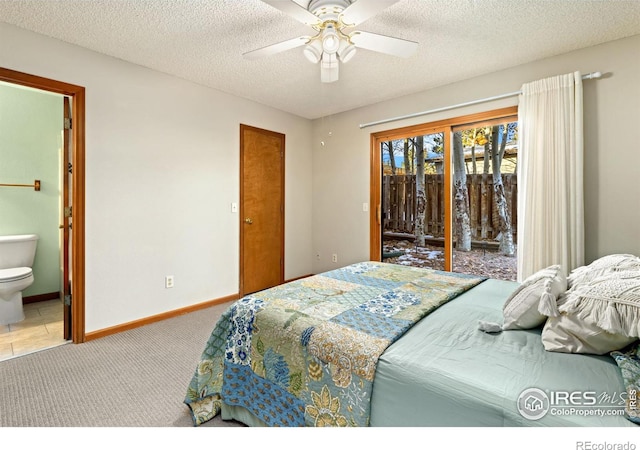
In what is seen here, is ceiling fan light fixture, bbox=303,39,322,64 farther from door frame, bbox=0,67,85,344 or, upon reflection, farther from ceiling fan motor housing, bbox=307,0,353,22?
door frame, bbox=0,67,85,344

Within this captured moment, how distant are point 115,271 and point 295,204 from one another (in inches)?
92.5

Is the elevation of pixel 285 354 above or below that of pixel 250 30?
below

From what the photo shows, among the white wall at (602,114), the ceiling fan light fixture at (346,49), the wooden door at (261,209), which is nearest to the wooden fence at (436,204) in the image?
the white wall at (602,114)

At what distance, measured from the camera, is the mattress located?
34.5 inches

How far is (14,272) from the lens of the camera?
304 centimetres

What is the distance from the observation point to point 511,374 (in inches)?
39.8

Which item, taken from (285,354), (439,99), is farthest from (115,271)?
(439,99)

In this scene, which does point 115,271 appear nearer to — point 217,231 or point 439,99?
point 217,231

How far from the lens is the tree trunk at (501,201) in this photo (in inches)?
127

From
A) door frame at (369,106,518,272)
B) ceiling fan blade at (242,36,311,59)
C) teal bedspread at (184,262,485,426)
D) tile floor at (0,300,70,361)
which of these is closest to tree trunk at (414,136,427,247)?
door frame at (369,106,518,272)

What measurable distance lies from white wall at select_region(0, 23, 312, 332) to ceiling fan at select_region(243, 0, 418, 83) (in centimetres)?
141

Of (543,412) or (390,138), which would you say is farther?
(390,138)

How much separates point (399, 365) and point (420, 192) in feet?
9.76

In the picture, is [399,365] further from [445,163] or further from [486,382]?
[445,163]
